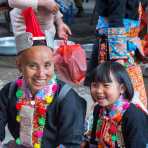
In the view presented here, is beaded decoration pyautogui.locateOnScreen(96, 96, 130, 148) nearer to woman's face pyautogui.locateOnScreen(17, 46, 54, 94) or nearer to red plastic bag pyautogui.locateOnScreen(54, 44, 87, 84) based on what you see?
woman's face pyautogui.locateOnScreen(17, 46, 54, 94)

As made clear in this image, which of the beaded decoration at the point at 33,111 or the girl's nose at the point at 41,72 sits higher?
the girl's nose at the point at 41,72

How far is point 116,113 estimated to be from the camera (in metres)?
3.02

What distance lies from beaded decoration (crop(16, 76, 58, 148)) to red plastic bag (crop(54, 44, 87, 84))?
950 millimetres

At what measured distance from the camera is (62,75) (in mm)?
4035

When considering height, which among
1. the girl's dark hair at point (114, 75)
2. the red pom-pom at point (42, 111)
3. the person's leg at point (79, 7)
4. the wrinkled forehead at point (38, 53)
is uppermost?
the wrinkled forehead at point (38, 53)

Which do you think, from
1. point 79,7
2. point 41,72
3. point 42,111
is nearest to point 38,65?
point 41,72

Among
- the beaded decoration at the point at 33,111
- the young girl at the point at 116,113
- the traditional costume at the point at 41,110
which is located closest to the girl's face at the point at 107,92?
the young girl at the point at 116,113

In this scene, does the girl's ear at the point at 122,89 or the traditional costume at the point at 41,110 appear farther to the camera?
the girl's ear at the point at 122,89

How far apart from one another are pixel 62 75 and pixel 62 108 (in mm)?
1108

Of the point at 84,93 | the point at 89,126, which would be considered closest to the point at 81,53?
the point at 89,126

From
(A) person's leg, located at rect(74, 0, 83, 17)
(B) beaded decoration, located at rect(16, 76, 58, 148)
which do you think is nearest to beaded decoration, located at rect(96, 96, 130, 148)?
(B) beaded decoration, located at rect(16, 76, 58, 148)

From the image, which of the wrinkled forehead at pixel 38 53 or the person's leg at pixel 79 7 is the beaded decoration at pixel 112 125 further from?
the person's leg at pixel 79 7

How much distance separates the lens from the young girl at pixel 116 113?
9.61 feet

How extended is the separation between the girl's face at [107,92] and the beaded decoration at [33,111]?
25 centimetres
